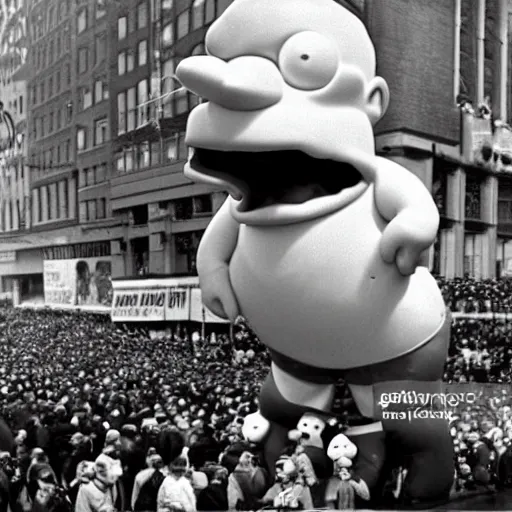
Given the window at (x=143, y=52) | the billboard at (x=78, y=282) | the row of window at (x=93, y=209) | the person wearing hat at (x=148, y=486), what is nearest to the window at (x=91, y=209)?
the row of window at (x=93, y=209)

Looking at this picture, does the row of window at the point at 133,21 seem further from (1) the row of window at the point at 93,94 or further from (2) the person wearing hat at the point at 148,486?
(2) the person wearing hat at the point at 148,486

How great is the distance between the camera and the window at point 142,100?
2738 mm

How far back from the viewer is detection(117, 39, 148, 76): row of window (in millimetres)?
2727

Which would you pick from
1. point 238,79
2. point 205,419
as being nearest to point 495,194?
point 238,79

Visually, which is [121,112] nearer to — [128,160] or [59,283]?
[128,160]

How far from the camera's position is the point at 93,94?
2.83 meters

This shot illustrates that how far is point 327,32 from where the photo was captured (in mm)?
2277

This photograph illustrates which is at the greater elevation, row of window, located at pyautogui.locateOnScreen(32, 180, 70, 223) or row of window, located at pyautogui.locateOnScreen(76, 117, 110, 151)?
row of window, located at pyautogui.locateOnScreen(76, 117, 110, 151)

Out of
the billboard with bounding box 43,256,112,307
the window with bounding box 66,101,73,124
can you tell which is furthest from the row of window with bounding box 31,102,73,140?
the billboard with bounding box 43,256,112,307

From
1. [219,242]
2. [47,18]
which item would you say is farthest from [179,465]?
[47,18]

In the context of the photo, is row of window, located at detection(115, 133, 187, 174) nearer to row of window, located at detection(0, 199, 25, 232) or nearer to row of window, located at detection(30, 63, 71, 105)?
row of window, located at detection(30, 63, 71, 105)

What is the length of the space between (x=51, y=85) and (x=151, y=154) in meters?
0.45

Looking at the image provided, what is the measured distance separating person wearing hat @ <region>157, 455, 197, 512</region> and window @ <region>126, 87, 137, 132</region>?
1067 millimetres

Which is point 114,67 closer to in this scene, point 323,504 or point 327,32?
point 327,32
